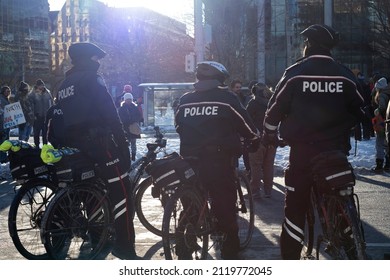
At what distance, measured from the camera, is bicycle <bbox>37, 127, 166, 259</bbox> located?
466 centimetres

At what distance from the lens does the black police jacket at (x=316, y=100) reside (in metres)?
3.85

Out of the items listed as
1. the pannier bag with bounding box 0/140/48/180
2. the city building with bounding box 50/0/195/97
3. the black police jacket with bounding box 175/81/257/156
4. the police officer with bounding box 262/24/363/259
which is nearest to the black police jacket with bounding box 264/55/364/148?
the police officer with bounding box 262/24/363/259

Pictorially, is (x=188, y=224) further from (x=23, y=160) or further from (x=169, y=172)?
(x=23, y=160)

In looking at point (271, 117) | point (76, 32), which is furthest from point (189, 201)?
point (76, 32)

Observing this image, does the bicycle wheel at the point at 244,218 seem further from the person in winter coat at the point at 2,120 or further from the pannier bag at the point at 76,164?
the person in winter coat at the point at 2,120

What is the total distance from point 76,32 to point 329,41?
43055 mm

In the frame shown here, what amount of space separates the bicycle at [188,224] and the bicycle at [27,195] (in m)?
1.28

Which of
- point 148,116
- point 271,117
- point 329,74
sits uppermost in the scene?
point 329,74

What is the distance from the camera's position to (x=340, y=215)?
3.88 meters

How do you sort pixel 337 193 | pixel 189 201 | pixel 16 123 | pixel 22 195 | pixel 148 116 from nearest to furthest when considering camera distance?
pixel 337 193 → pixel 189 201 → pixel 22 195 → pixel 16 123 → pixel 148 116

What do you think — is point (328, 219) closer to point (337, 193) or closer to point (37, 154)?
point (337, 193)

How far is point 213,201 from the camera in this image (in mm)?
4633
